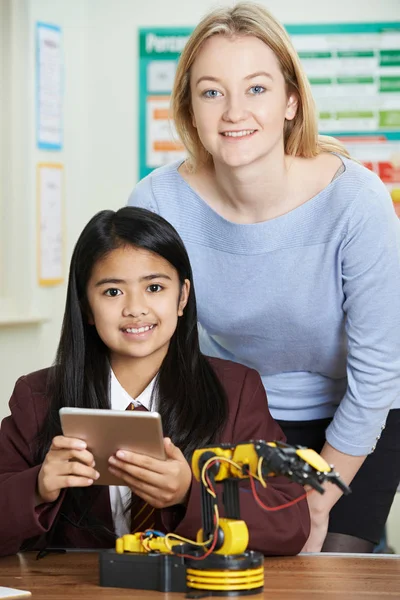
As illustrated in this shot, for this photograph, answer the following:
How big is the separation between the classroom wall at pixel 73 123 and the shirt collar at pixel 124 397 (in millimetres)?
1972

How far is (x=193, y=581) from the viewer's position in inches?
46.5

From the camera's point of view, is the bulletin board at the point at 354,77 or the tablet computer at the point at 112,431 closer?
the tablet computer at the point at 112,431

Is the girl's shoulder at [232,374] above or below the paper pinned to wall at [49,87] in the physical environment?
below

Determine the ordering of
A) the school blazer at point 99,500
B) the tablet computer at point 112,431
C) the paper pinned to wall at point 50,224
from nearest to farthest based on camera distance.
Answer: the tablet computer at point 112,431 → the school blazer at point 99,500 → the paper pinned to wall at point 50,224

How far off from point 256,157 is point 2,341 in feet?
6.63

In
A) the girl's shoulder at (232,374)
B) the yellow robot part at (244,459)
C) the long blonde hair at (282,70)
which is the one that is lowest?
the girl's shoulder at (232,374)

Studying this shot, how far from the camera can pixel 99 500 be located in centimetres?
162

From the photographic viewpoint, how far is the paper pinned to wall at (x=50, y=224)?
3828mm

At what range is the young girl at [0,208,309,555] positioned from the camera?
5.28 feet

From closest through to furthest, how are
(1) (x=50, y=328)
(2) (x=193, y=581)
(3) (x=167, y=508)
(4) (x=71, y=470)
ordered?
(2) (x=193, y=581) < (4) (x=71, y=470) < (3) (x=167, y=508) < (1) (x=50, y=328)

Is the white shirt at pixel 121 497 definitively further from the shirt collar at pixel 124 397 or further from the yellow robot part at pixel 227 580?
the yellow robot part at pixel 227 580

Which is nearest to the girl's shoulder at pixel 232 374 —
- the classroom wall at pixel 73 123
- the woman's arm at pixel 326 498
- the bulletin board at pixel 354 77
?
the woman's arm at pixel 326 498

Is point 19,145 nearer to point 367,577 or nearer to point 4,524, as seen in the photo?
point 4,524

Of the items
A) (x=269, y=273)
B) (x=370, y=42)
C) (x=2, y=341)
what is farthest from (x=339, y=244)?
(x=370, y=42)
